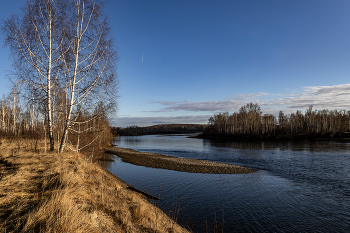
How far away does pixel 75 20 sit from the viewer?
10.3 metres

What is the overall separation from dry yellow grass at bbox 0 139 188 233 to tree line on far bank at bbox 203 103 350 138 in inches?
2978

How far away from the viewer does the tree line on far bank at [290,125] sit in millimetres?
71200

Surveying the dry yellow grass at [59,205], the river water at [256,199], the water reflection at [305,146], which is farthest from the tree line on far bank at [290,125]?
the dry yellow grass at [59,205]

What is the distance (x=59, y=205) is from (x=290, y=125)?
97.9 m

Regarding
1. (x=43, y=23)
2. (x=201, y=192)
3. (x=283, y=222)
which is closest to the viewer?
(x=283, y=222)

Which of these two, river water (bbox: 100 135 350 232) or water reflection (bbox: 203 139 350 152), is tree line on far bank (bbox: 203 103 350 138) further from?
river water (bbox: 100 135 350 232)

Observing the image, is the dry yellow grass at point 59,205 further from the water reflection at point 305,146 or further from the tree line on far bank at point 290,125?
the tree line on far bank at point 290,125

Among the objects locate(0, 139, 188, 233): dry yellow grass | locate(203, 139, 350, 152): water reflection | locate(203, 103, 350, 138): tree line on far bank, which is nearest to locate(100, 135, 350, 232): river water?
locate(0, 139, 188, 233): dry yellow grass

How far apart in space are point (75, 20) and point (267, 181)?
18167mm

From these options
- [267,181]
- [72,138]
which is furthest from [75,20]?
[267,181]

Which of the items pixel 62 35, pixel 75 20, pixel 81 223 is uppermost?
pixel 75 20

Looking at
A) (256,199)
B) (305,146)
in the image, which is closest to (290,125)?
(305,146)

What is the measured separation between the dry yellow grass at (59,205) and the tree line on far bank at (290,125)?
75.6 m

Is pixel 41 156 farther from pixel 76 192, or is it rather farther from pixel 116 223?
pixel 116 223
